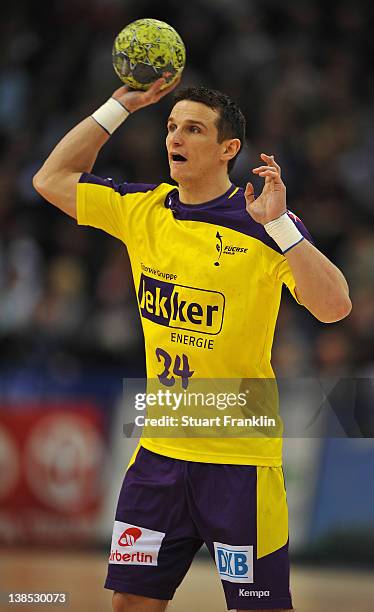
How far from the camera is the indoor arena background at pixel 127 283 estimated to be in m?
10.2

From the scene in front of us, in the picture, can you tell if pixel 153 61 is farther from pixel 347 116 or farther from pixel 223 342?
pixel 347 116

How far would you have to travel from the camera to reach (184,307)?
207 inches

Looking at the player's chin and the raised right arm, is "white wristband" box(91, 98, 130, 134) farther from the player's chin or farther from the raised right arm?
the player's chin

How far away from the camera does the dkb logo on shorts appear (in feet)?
16.6

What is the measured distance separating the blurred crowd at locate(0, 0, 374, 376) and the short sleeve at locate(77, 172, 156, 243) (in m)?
4.93

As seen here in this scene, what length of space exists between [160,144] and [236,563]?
8.73 meters

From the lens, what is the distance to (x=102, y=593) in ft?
29.2

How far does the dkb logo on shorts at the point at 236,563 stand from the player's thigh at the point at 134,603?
0.38 metres

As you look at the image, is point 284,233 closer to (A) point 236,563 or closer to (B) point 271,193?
(B) point 271,193

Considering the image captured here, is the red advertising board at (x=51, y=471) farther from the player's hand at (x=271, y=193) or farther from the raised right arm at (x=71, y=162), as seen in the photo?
the player's hand at (x=271, y=193)

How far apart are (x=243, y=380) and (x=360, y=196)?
7.83 metres

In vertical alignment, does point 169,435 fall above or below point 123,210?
below

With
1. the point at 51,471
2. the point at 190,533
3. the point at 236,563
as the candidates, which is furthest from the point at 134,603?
the point at 51,471

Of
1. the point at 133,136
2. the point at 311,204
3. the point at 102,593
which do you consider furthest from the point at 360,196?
the point at 102,593
